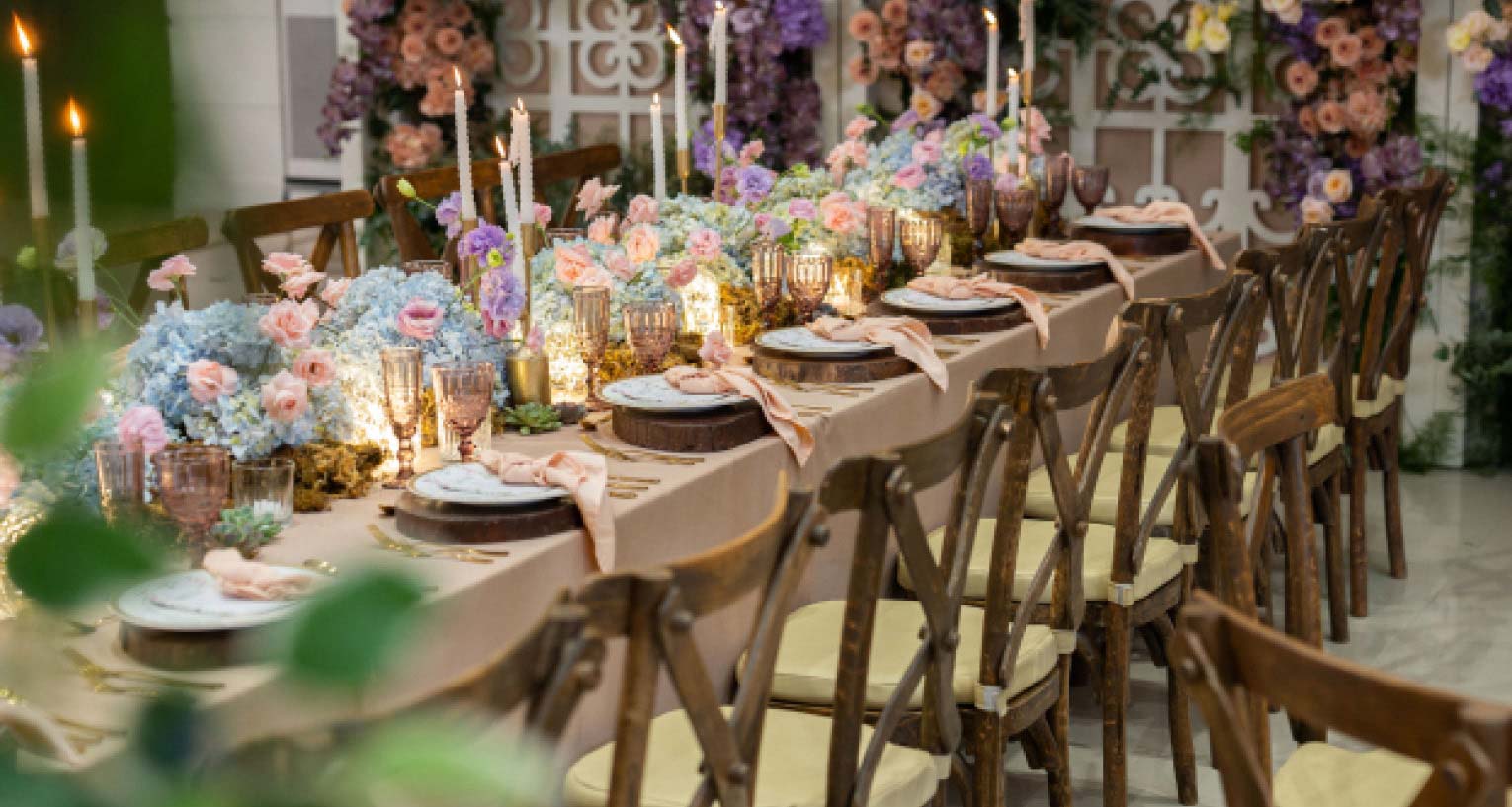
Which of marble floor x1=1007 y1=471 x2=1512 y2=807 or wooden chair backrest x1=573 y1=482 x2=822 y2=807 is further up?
wooden chair backrest x1=573 y1=482 x2=822 y2=807

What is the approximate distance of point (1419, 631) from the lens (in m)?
4.30

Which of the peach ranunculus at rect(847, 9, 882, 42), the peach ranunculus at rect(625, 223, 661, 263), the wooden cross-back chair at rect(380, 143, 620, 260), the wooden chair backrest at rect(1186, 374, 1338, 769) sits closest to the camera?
the wooden chair backrest at rect(1186, 374, 1338, 769)

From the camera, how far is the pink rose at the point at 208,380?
2.18 metres

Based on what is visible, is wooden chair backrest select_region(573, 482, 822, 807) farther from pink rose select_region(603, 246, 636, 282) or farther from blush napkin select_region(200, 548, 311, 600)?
pink rose select_region(603, 246, 636, 282)

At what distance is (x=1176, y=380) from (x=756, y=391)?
745mm

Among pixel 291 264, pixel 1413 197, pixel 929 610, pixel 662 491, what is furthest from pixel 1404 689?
pixel 1413 197

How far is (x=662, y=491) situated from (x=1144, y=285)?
7.39 feet

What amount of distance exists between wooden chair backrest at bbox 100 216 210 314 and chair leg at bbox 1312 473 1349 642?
4.07 meters

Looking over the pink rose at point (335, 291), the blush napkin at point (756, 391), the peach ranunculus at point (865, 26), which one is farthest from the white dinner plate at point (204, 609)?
the peach ranunculus at point (865, 26)

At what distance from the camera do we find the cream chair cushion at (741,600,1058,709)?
2529 millimetres

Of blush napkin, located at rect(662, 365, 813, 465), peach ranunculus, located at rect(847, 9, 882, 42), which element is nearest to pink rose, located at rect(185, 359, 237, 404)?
blush napkin, located at rect(662, 365, 813, 465)

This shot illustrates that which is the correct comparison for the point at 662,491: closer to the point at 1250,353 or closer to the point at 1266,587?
the point at 1250,353

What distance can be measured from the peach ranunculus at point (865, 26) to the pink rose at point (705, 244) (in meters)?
2.99

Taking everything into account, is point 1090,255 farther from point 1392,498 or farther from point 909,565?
point 909,565
